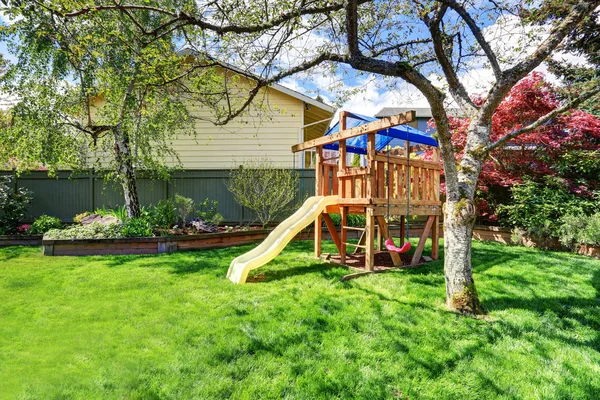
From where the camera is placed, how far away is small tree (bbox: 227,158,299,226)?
28.7ft

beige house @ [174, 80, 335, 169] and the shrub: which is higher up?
beige house @ [174, 80, 335, 169]

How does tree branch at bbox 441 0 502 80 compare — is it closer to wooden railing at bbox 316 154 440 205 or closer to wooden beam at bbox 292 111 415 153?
wooden beam at bbox 292 111 415 153

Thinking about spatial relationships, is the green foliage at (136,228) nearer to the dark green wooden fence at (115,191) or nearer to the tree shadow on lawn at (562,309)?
the dark green wooden fence at (115,191)

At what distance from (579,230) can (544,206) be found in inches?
35.6

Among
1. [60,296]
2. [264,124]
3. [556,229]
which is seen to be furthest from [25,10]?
[556,229]

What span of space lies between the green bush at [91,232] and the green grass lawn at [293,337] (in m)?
1.74

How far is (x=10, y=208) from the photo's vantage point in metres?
7.91

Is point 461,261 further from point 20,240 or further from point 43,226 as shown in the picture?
point 43,226

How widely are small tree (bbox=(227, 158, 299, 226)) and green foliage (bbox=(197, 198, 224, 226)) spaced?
0.73m

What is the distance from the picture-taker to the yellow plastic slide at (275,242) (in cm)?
466

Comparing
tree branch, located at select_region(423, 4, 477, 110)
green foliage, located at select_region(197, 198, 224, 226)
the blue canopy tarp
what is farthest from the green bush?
tree branch, located at select_region(423, 4, 477, 110)

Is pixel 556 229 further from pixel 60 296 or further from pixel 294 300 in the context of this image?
pixel 60 296

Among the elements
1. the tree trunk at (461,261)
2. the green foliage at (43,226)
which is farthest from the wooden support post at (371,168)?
the green foliage at (43,226)

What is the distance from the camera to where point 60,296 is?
3879 mm
